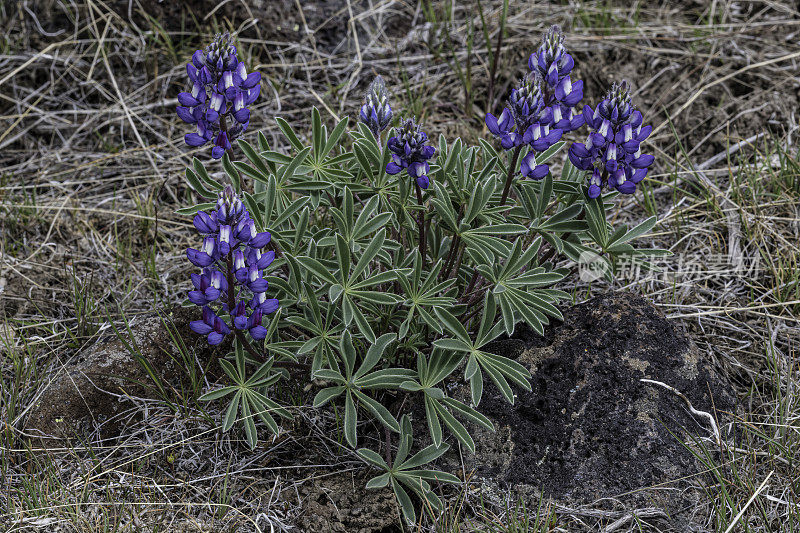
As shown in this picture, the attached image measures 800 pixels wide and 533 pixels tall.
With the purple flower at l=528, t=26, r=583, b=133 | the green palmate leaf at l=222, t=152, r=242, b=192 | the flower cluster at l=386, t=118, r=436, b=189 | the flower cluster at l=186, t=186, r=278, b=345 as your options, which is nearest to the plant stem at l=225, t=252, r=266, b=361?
the flower cluster at l=186, t=186, r=278, b=345

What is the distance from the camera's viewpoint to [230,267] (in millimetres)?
2389

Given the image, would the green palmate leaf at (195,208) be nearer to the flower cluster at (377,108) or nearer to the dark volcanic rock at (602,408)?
the flower cluster at (377,108)

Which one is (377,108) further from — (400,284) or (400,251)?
(400,284)

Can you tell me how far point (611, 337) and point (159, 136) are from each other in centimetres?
288

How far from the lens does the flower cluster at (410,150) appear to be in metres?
2.46

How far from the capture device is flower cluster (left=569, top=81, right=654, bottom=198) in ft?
8.23

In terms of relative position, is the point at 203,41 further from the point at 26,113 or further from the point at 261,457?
the point at 261,457

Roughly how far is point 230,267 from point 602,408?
54.2 inches

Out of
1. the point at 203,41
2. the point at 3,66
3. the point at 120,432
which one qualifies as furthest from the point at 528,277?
the point at 3,66

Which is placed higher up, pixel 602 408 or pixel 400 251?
pixel 400 251

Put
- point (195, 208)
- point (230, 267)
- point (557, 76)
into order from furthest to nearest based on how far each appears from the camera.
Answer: point (195, 208) → point (557, 76) → point (230, 267)

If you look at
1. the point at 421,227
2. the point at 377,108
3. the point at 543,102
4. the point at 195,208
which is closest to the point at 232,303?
the point at 195,208

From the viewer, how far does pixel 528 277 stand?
263 cm

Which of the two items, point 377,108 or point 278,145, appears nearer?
point 377,108
